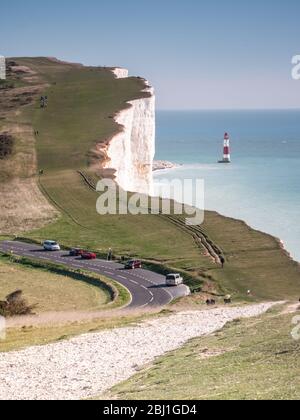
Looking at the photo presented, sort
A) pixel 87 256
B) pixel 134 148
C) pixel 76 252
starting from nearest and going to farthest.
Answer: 1. pixel 87 256
2. pixel 76 252
3. pixel 134 148

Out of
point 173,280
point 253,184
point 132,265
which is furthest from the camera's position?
point 253,184

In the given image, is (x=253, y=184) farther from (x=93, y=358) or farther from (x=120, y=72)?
(x=93, y=358)

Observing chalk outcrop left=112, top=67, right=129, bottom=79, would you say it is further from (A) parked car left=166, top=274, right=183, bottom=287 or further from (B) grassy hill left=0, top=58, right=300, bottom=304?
(A) parked car left=166, top=274, right=183, bottom=287

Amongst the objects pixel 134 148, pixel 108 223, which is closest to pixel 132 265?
pixel 108 223

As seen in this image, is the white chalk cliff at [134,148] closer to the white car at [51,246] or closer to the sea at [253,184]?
the sea at [253,184]

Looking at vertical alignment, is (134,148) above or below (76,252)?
above

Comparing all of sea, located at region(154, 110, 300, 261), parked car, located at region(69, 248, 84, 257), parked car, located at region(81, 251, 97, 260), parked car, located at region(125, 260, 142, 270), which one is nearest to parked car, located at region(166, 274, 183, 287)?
parked car, located at region(125, 260, 142, 270)
